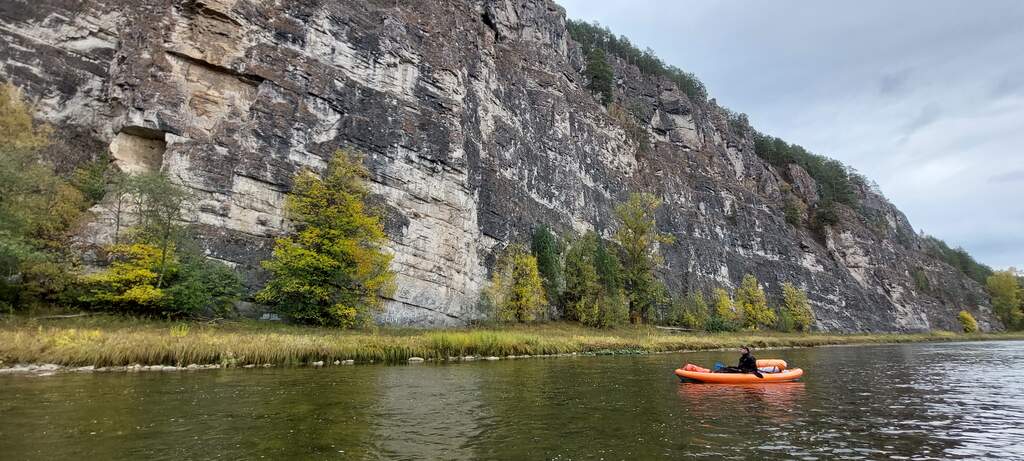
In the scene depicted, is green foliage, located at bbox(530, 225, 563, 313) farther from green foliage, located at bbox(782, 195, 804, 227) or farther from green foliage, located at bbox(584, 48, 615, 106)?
green foliage, located at bbox(782, 195, 804, 227)

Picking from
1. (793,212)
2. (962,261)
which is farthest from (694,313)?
(962,261)

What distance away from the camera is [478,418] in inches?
495

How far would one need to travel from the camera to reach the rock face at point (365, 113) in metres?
34.8

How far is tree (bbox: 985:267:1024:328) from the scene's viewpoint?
11669cm

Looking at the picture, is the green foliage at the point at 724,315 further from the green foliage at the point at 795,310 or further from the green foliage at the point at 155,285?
the green foliage at the point at 155,285

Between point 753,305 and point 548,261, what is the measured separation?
141 feet

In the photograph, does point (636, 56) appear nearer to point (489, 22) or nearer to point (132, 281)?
point (489, 22)

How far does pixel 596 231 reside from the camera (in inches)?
2731

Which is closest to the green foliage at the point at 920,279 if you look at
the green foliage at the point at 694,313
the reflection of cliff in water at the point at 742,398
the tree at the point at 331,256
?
the green foliage at the point at 694,313

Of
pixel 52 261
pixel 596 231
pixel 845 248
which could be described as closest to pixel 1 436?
pixel 52 261

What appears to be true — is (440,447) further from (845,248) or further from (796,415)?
(845,248)

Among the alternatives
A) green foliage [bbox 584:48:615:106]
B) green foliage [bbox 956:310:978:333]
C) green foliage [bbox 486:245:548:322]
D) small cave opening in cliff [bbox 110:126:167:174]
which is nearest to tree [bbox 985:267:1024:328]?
green foliage [bbox 956:310:978:333]

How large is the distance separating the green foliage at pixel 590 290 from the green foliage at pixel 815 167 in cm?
7947

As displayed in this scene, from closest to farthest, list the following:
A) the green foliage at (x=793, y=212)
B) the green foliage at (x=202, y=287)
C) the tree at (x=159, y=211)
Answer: the green foliage at (x=202, y=287) → the tree at (x=159, y=211) → the green foliage at (x=793, y=212)
